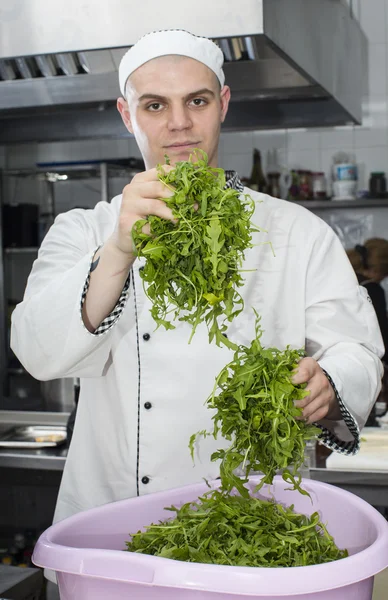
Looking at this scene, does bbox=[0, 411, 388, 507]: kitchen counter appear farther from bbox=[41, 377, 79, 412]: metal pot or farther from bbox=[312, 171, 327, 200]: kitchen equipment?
bbox=[312, 171, 327, 200]: kitchen equipment

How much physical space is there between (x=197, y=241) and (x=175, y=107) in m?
0.57

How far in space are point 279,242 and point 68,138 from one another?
6.31ft

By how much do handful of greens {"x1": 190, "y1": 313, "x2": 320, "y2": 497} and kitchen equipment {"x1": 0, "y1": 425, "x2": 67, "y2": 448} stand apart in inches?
60.2

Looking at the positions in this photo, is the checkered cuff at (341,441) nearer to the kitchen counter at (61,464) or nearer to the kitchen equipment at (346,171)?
the kitchen counter at (61,464)

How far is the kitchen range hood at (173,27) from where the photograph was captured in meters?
1.99

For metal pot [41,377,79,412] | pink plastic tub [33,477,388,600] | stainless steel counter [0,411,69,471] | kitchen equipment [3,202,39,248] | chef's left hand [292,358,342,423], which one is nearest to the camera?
pink plastic tub [33,477,388,600]

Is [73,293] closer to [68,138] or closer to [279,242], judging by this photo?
[279,242]

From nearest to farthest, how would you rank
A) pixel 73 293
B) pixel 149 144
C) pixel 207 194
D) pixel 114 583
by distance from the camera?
pixel 114 583, pixel 207 194, pixel 73 293, pixel 149 144

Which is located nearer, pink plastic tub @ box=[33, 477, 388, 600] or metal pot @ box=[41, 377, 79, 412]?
pink plastic tub @ box=[33, 477, 388, 600]

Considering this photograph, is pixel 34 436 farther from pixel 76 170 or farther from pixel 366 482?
pixel 76 170

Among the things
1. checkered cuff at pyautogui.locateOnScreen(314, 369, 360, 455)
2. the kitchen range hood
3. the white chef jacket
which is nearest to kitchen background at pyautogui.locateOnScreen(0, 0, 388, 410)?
the kitchen range hood

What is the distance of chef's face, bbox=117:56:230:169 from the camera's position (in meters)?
1.56

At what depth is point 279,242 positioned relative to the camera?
1.80 m

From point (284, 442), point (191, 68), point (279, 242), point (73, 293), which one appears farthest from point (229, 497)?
point (191, 68)
